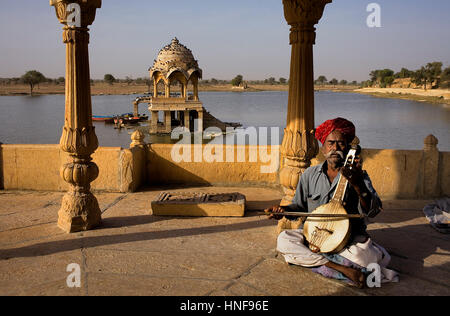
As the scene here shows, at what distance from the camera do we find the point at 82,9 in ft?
14.6

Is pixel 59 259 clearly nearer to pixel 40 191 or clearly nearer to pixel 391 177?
pixel 40 191

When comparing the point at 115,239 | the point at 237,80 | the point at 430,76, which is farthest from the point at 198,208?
the point at 237,80

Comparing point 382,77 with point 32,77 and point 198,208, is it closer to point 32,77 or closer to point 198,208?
point 32,77

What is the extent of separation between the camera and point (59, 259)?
145 inches

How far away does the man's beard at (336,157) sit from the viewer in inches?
126

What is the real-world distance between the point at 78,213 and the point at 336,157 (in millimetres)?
2975

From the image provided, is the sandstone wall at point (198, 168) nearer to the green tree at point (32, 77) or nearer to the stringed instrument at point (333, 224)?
the stringed instrument at point (333, 224)

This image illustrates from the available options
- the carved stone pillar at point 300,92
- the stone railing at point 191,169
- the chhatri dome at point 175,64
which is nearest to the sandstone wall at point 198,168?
the stone railing at point 191,169

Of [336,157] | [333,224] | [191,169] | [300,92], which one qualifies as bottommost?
[191,169]

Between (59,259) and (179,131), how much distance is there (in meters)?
35.9

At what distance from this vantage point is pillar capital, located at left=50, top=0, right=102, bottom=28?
4.41 metres

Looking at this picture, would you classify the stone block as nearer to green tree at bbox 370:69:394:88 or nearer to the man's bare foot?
the man's bare foot

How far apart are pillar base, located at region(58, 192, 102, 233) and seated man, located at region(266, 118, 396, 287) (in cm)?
233

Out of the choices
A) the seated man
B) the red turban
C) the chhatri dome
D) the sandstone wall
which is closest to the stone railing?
the sandstone wall
